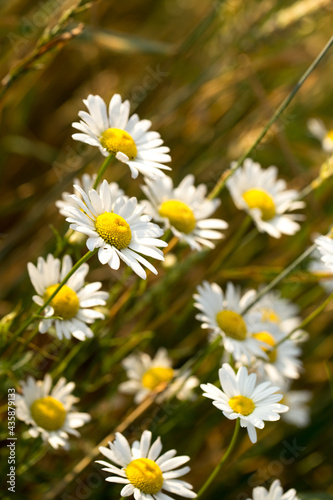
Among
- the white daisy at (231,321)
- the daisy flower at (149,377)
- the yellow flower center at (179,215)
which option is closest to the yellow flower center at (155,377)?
the daisy flower at (149,377)

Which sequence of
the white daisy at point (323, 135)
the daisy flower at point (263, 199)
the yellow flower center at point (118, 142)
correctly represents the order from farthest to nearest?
the white daisy at point (323, 135)
the daisy flower at point (263, 199)
the yellow flower center at point (118, 142)

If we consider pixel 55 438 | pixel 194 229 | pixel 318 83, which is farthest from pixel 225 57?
pixel 55 438

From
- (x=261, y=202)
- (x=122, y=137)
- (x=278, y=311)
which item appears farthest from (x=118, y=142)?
(x=278, y=311)

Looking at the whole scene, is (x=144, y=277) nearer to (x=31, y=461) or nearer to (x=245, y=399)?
(x=245, y=399)

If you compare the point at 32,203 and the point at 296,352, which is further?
the point at 32,203

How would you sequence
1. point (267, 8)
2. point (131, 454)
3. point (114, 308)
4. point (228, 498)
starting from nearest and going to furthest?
point (131, 454), point (114, 308), point (228, 498), point (267, 8)

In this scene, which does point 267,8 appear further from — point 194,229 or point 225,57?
point 194,229

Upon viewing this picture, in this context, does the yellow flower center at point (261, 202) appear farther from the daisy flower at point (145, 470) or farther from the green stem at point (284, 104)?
the daisy flower at point (145, 470)
